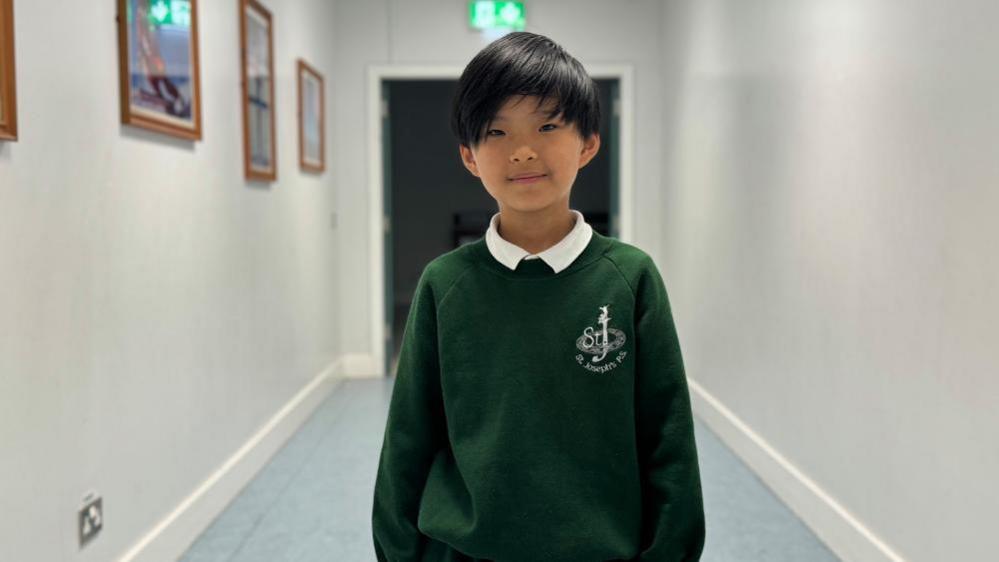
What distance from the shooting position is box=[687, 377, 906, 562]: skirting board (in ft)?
7.70

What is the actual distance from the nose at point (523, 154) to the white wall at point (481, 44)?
14.4 feet

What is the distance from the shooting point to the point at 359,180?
5320 mm

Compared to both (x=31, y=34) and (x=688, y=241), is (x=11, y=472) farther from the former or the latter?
(x=688, y=241)

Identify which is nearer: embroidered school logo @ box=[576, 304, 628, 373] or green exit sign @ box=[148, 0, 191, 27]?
embroidered school logo @ box=[576, 304, 628, 373]

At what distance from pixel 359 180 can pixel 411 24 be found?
975 mm

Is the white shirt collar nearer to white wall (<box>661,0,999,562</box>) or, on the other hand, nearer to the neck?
the neck

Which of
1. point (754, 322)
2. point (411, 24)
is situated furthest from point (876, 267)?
point (411, 24)

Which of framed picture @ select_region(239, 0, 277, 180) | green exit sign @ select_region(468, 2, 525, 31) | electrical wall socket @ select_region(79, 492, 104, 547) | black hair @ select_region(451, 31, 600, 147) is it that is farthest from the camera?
green exit sign @ select_region(468, 2, 525, 31)


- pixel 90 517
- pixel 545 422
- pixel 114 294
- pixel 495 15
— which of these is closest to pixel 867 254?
pixel 545 422

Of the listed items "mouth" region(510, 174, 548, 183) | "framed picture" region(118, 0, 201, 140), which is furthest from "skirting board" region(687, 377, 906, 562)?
"framed picture" region(118, 0, 201, 140)

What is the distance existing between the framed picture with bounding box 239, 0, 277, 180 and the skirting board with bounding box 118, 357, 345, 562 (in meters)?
1.04

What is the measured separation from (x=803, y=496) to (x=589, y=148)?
2.22 m

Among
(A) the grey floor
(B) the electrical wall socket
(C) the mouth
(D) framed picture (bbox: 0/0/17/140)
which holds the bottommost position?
(A) the grey floor

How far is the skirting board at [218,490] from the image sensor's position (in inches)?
93.8
